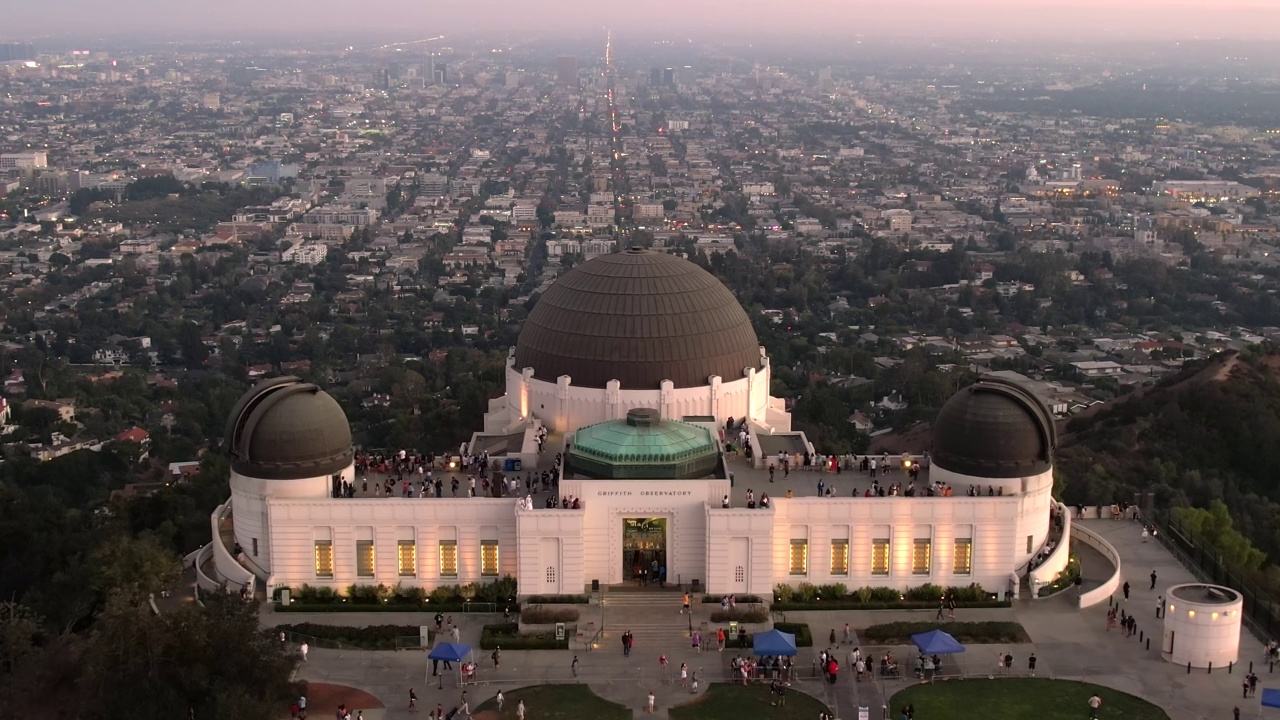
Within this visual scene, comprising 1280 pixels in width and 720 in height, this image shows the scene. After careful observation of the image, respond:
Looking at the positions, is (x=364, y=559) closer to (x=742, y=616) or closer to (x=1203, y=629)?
(x=742, y=616)

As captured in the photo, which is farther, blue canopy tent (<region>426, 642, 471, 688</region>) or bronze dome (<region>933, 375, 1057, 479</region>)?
bronze dome (<region>933, 375, 1057, 479</region>)

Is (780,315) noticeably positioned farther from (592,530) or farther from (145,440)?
(592,530)

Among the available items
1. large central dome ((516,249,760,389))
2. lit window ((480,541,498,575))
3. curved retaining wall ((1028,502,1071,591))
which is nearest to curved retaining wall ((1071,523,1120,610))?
curved retaining wall ((1028,502,1071,591))

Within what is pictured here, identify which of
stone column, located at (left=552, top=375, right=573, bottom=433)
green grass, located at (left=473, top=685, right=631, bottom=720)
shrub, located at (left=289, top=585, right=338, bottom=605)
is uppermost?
stone column, located at (left=552, top=375, right=573, bottom=433)

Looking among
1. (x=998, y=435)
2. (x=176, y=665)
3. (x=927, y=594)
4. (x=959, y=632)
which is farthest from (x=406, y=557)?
(x=998, y=435)

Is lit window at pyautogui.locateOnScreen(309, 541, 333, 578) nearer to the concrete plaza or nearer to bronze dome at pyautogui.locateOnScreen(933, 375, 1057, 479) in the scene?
the concrete plaza

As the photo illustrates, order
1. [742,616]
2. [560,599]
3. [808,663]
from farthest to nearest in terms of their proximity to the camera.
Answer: [560,599], [742,616], [808,663]
